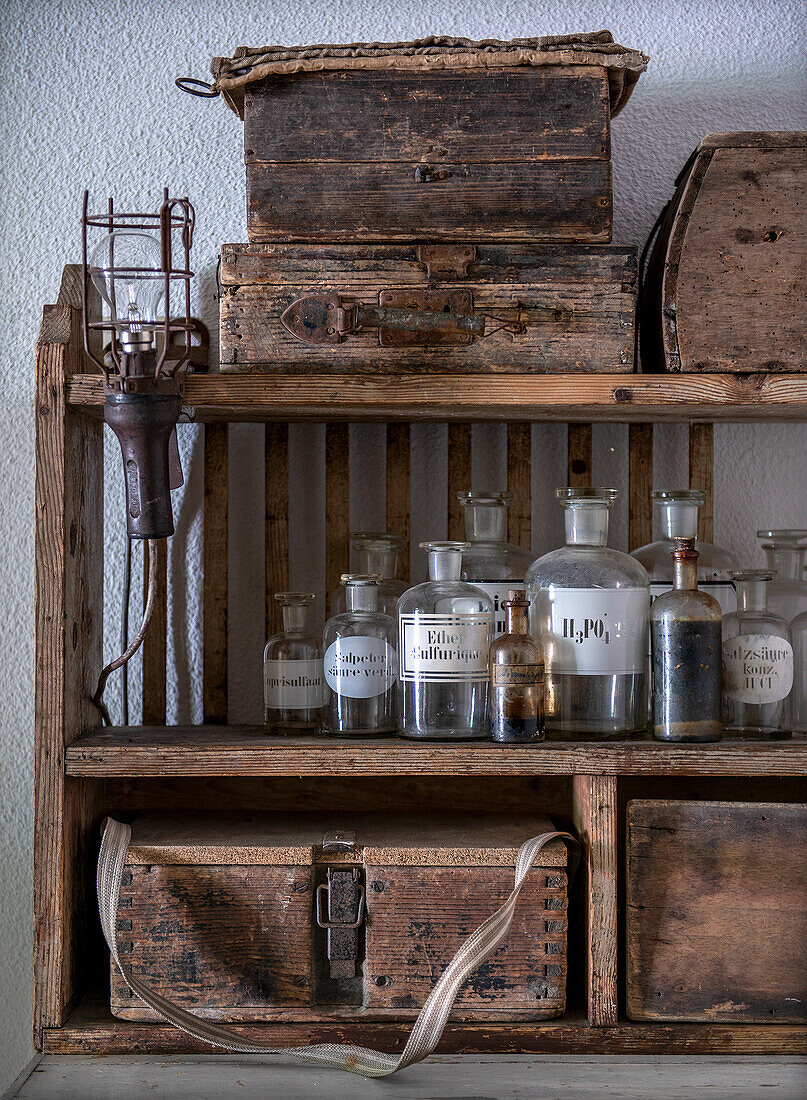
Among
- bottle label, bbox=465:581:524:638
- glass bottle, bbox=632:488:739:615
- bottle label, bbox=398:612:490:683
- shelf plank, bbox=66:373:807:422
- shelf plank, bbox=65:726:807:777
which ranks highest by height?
shelf plank, bbox=66:373:807:422

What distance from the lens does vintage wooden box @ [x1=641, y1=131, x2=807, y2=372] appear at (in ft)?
3.20

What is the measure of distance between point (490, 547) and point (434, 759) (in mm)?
290

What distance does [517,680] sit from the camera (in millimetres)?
965

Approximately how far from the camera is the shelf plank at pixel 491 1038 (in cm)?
95

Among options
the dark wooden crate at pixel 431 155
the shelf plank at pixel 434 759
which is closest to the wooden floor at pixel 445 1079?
the shelf plank at pixel 434 759

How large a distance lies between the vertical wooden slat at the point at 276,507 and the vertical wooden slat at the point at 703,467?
0.53 m

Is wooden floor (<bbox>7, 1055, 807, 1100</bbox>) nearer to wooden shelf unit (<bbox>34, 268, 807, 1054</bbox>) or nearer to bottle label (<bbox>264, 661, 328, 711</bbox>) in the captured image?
wooden shelf unit (<bbox>34, 268, 807, 1054</bbox>)

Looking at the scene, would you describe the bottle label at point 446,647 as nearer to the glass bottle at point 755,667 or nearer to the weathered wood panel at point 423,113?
the glass bottle at point 755,667

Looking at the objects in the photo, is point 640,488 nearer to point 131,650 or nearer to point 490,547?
point 490,547

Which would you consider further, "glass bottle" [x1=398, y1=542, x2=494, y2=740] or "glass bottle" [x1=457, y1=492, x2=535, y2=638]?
"glass bottle" [x1=457, y1=492, x2=535, y2=638]

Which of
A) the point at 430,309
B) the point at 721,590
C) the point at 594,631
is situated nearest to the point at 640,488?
the point at 721,590

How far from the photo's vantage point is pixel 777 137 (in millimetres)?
977

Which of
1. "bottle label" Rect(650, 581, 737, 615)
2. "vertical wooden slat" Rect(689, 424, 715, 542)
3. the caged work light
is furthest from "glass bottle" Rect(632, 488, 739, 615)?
the caged work light

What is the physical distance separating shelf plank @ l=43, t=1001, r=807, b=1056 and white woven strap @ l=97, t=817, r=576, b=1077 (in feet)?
0.09
